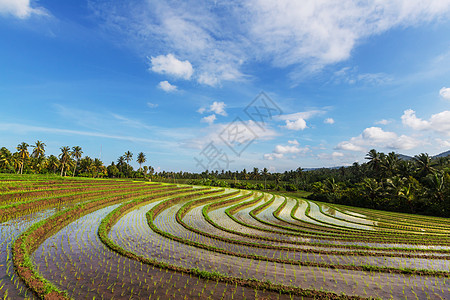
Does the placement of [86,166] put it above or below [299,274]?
above

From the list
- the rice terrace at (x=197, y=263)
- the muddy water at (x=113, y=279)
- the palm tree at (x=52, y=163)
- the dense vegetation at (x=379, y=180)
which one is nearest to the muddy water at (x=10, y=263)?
the rice terrace at (x=197, y=263)

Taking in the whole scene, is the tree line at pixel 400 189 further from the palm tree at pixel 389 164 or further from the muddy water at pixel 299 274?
the muddy water at pixel 299 274

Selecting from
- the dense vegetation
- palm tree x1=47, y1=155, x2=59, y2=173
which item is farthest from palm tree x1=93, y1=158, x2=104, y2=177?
palm tree x1=47, y1=155, x2=59, y2=173

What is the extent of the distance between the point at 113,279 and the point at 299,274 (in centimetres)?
611

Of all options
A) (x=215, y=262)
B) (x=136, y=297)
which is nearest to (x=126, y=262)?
(x=136, y=297)

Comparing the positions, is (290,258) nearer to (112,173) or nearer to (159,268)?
(159,268)

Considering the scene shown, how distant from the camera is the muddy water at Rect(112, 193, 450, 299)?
6590 mm

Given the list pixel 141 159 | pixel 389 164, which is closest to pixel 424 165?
pixel 389 164

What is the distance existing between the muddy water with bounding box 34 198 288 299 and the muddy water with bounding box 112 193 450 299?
108 centimetres

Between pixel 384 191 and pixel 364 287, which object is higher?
pixel 384 191

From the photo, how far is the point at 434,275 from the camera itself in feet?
25.7

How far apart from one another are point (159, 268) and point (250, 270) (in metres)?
3.21

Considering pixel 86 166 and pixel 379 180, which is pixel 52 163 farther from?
pixel 379 180

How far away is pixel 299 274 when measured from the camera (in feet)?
24.3
